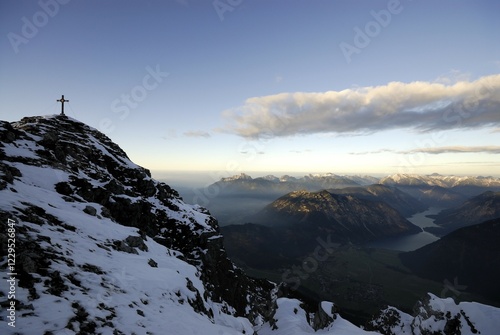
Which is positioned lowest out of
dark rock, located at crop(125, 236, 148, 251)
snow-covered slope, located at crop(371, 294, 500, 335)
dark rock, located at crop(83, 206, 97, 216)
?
snow-covered slope, located at crop(371, 294, 500, 335)

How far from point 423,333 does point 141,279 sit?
327ft

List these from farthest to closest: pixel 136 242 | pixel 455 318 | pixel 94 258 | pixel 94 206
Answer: pixel 455 318, pixel 94 206, pixel 136 242, pixel 94 258

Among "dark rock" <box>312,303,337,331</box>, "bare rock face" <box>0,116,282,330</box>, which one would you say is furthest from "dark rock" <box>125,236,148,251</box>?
"dark rock" <box>312,303,337,331</box>

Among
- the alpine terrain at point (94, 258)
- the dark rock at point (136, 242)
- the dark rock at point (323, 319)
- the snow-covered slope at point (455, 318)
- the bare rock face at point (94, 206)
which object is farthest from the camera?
the snow-covered slope at point (455, 318)

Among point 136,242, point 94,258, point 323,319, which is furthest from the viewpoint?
point 323,319

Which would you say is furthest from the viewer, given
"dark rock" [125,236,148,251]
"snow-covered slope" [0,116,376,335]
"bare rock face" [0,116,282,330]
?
"dark rock" [125,236,148,251]

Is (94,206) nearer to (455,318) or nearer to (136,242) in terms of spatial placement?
(136,242)

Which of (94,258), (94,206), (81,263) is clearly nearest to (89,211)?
(94,206)

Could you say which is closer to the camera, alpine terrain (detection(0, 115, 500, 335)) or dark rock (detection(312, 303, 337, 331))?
alpine terrain (detection(0, 115, 500, 335))

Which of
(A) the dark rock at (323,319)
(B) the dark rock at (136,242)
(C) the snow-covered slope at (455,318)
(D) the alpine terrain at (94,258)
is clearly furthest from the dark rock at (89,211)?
(C) the snow-covered slope at (455,318)

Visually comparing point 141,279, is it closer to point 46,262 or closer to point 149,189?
point 46,262

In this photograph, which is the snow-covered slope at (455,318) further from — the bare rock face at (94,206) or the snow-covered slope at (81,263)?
the bare rock face at (94,206)

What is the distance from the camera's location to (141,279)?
Result: 2258 cm

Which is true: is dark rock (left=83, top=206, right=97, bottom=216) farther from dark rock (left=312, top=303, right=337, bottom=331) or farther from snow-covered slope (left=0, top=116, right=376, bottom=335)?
dark rock (left=312, top=303, right=337, bottom=331)
